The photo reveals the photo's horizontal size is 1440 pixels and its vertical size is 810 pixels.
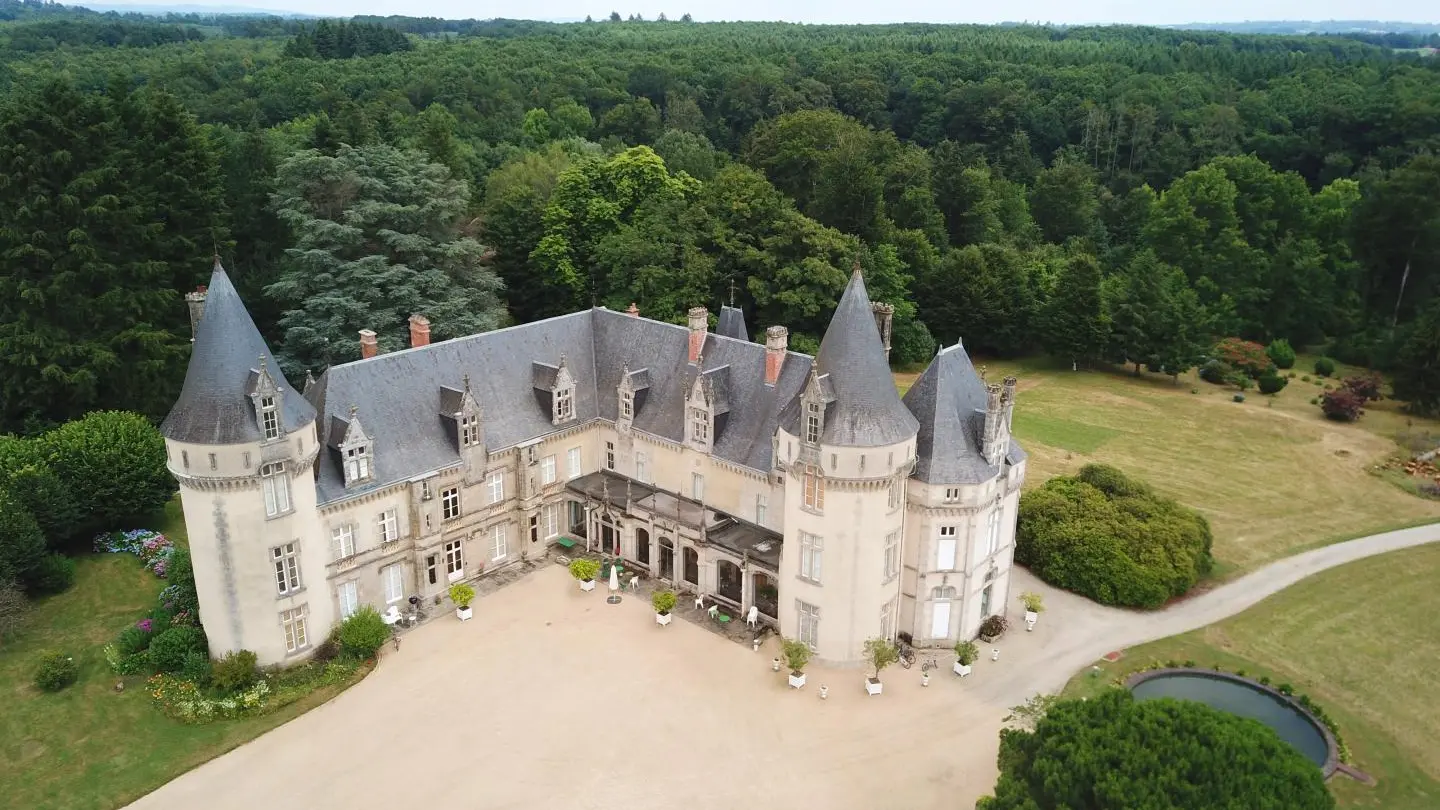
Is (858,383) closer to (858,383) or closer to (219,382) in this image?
(858,383)

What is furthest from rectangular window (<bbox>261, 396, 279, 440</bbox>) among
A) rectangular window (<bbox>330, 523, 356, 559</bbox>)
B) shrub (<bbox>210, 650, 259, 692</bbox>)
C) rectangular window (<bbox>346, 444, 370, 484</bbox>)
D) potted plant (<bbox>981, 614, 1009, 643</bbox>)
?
potted plant (<bbox>981, 614, 1009, 643</bbox>)

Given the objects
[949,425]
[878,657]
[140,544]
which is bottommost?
[140,544]

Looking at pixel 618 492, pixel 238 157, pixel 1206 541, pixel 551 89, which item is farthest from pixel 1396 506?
pixel 551 89

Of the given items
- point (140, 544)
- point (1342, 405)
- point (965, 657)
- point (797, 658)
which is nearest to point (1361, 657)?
point (965, 657)

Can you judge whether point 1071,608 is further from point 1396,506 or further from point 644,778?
point 1396,506

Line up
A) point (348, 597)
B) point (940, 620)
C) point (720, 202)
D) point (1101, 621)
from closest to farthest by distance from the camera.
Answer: point (348, 597)
point (940, 620)
point (1101, 621)
point (720, 202)

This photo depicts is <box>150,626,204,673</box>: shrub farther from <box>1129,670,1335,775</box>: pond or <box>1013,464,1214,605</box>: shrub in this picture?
<box>1013,464,1214,605</box>: shrub

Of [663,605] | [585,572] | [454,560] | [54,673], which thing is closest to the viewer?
[54,673]
